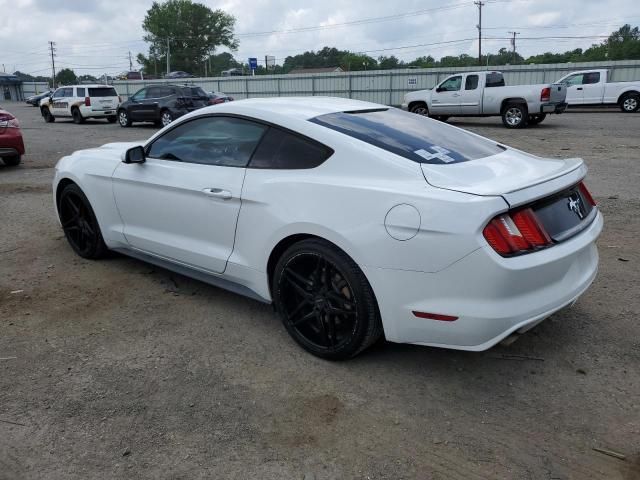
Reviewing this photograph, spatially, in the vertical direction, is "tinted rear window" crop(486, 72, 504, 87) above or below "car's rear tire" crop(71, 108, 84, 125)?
above

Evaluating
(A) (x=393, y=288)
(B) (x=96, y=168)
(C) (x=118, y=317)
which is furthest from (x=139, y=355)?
(B) (x=96, y=168)

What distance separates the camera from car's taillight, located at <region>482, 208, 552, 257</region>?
8.64 ft

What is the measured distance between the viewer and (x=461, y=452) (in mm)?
2523

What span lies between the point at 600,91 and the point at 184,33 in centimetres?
8704

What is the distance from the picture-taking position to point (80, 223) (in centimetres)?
507

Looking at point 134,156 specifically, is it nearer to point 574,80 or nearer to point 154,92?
point 154,92

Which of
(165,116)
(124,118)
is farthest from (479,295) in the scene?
(124,118)

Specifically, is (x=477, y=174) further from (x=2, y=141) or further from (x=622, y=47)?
(x=622, y=47)

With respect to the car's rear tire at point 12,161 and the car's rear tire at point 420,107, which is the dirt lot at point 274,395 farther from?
the car's rear tire at point 420,107

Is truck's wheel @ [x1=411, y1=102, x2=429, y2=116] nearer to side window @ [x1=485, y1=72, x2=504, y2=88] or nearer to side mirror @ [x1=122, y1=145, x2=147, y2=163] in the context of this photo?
side window @ [x1=485, y1=72, x2=504, y2=88]

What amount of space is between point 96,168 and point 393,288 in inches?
120

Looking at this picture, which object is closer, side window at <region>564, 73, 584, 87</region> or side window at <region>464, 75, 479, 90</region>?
side window at <region>464, 75, 479, 90</region>

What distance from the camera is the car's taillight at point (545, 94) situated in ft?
54.5

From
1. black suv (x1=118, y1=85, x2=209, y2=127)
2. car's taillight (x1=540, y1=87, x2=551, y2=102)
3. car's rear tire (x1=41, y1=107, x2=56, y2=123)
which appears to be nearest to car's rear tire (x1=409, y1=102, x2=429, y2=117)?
car's taillight (x1=540, y1=87, x2=551, y2=102)
